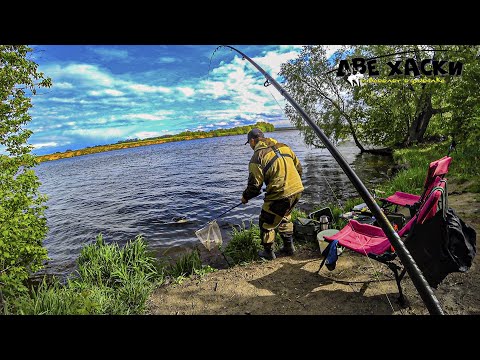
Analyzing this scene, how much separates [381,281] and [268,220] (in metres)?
1.79

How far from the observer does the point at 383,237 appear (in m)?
3.52

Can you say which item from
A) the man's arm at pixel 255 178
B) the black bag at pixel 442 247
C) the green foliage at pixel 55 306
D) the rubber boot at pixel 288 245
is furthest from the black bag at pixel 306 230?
the green foliage at pixel 55 306

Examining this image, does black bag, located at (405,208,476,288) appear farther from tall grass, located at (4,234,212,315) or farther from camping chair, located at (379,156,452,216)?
tall grass, located at (4,234,212,315)

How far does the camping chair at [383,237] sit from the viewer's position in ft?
8.65

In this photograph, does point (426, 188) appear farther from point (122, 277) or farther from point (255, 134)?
point (122, 277)

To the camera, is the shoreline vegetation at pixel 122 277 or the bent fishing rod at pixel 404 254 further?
the shoreline vegetation at pixel 122 277

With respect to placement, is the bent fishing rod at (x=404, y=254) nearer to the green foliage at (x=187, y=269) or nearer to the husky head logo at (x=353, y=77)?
the green foliage at (x=187, y=269)

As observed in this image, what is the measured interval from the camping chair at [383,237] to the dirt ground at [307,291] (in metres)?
0.23

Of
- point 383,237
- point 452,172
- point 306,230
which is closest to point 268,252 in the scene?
point 306,230

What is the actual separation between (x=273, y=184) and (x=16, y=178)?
395cm
